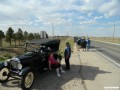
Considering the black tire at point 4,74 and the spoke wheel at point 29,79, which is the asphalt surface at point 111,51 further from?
the black tire at point 4,74

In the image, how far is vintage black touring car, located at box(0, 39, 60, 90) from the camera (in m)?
7.89

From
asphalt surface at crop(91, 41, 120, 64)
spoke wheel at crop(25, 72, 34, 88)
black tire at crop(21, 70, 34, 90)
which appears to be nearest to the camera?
black tire at crop(21, 70, 34, 90)

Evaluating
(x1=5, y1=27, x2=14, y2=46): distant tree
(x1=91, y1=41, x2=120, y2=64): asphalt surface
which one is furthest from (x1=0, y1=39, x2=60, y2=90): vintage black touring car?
(x1=5, y1=27, x2=14, y2=46): distant tree

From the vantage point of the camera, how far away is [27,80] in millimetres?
7926

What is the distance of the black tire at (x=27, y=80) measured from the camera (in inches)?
298

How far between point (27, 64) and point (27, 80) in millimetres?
923

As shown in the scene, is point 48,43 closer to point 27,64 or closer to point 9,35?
point 27,64

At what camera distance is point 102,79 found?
9.08 meters

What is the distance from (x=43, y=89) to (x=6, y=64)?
7.95 feet

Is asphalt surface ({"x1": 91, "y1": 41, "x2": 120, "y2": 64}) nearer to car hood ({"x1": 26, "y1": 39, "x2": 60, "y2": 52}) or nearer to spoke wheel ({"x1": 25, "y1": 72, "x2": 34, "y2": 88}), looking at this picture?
car hood ({"x1": 26, "y1": 39, "x2": 60, "y2": 52})

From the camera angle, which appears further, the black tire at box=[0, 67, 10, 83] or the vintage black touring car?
the black tire at box=[0, 67, 10, 83]

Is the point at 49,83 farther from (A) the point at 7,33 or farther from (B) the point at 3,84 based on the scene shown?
(A) the point at 7,33

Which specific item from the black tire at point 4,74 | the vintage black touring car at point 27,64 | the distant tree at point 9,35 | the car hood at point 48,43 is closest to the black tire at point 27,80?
the vintage black touring car at point 27,64

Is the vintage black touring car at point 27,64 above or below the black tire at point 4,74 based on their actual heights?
above
